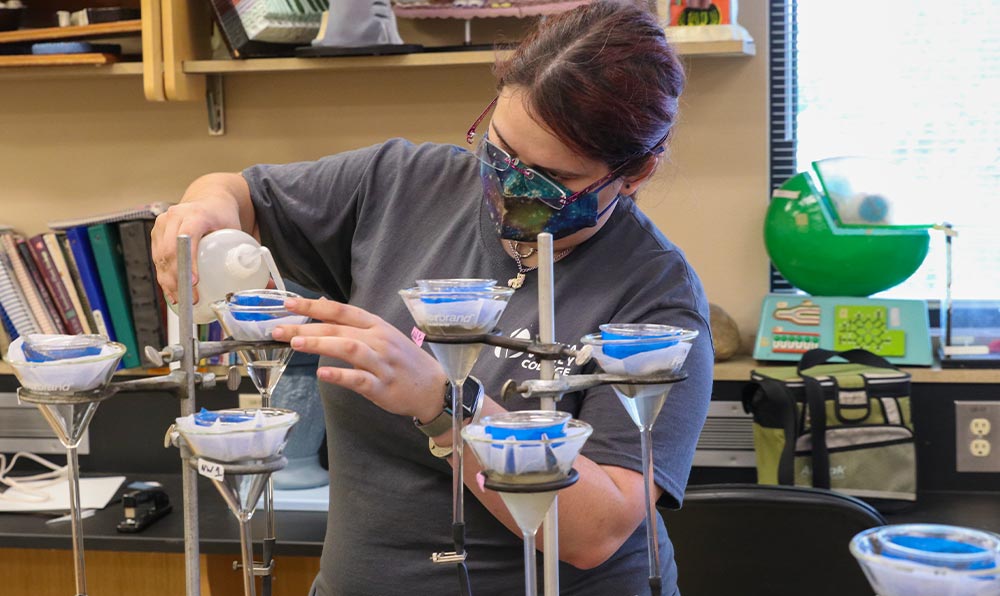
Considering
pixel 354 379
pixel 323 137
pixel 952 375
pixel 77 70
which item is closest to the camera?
pixel 354 379

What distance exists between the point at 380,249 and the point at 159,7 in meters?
1.31

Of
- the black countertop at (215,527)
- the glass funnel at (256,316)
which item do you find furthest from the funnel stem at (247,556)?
the black countertop at (215,527)

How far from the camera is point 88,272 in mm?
2543

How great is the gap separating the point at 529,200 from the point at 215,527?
124 cm

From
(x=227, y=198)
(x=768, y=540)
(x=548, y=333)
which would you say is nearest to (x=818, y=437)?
(x=768, y=540)

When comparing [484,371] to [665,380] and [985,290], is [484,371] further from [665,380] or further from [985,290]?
[985,290]

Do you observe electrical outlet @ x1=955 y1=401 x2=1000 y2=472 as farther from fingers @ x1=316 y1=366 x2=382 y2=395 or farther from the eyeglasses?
fingers @ x1=316 y1=366 x2=382 y2=395

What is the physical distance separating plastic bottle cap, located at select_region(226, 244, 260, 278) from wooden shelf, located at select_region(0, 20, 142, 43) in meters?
1.49

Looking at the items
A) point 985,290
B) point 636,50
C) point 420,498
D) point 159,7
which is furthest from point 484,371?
point 985,290

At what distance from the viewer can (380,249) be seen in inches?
55.2

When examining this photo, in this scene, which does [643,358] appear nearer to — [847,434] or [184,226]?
[184,226]

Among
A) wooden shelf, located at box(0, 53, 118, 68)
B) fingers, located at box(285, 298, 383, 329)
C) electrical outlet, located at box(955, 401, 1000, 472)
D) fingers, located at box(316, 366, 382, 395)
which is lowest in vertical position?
electrical outlet, located at box(955, 401, 1000, 472)

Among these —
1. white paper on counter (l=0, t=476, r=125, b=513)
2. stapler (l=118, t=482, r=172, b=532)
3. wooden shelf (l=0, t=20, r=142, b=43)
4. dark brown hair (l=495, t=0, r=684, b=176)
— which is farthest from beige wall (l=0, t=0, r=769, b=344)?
dark brown hair (l=495, t=0, r=684, b=176)

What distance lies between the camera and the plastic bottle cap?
3.59 ft
